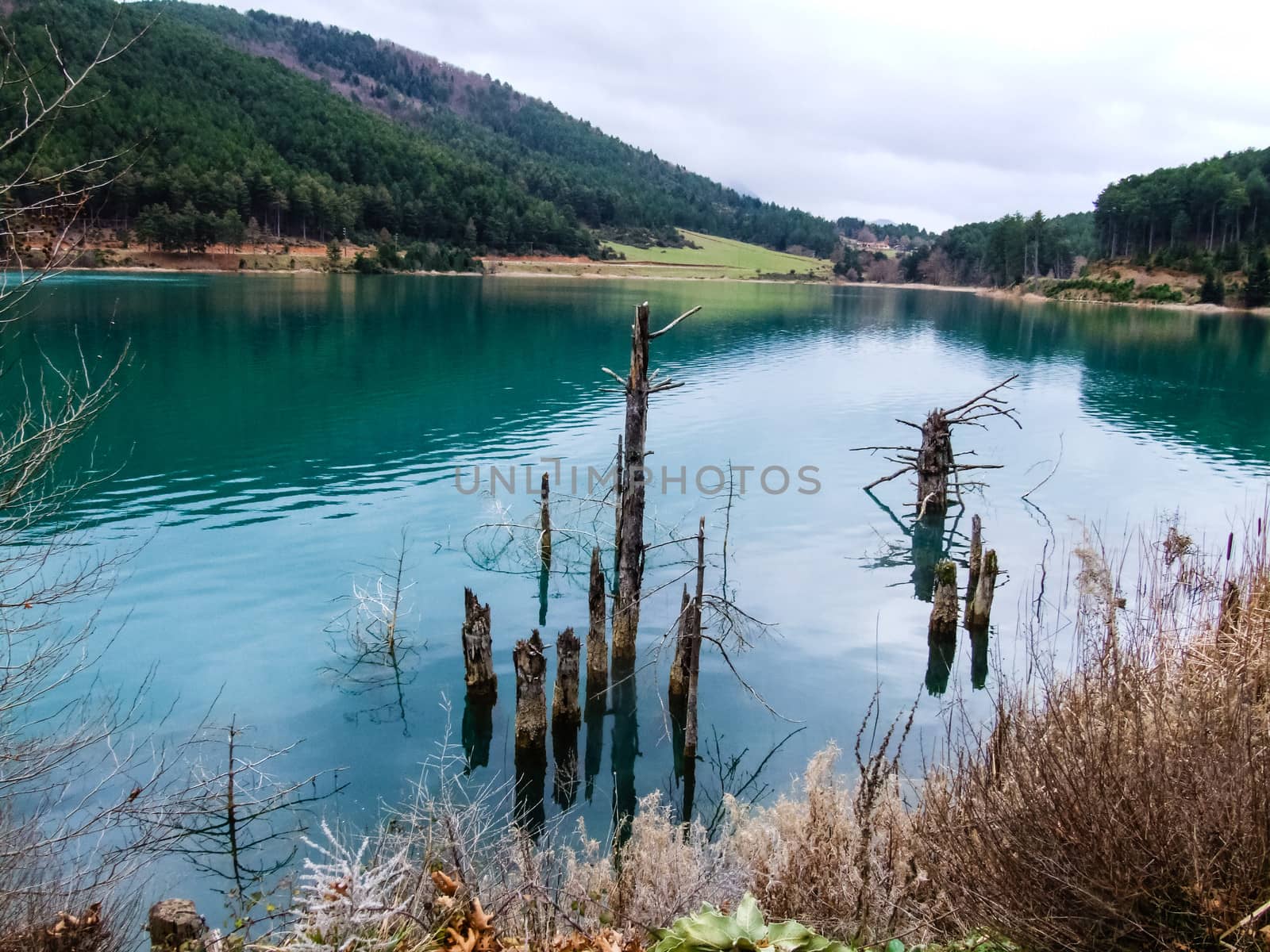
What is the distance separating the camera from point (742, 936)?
548cm

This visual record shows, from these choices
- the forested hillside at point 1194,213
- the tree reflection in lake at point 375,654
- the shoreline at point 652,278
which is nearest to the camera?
A: the tree reflection in lake at point 375,654

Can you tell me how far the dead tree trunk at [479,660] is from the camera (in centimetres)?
1570

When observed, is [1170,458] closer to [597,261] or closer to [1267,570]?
[1267,570]

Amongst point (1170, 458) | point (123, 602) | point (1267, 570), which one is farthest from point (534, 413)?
point (1267, 570)

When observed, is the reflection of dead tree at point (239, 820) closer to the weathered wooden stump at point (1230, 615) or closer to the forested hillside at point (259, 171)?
the weathered wooden stump at point (1230, 615)

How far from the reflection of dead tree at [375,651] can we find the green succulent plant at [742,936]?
36.3ft

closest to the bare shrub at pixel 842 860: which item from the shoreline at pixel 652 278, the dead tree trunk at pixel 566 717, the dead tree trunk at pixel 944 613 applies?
the dead tree trunk at pixel 566 717

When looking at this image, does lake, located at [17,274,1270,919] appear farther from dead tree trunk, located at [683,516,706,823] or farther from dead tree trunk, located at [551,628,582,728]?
dead tree trunk, located at [551,628,582,728]

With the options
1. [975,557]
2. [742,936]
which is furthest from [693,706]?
[975,557]

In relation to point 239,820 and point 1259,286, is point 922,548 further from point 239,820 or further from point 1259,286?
point 1259,286

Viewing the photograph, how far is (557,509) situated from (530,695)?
14.8 metres

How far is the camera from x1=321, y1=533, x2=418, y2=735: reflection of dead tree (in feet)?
55.4

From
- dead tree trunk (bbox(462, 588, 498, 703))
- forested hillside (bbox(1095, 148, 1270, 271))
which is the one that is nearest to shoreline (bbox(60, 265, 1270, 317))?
forested hillside (bbox(1095, 148, 1270, 271))

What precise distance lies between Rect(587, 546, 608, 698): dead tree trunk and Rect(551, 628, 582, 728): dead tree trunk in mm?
1054
